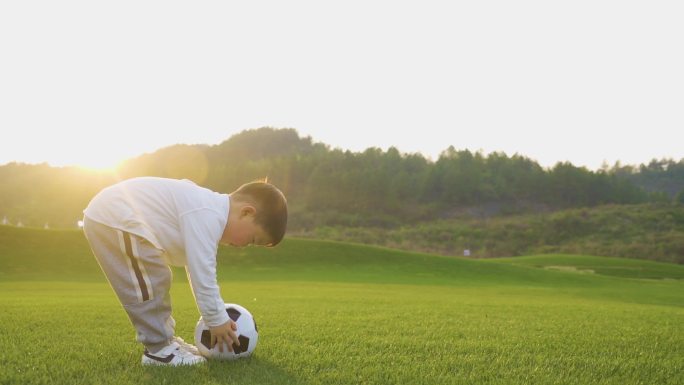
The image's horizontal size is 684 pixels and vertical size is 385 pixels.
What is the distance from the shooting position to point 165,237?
4.09 meters

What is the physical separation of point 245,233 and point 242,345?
873 mm

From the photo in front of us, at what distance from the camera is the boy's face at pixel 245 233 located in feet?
13.2

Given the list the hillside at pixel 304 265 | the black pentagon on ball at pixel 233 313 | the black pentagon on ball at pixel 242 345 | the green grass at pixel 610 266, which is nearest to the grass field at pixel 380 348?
the black pentagon on ball at pixel 242 345

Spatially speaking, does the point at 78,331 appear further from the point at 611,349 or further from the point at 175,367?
the point at 611,349

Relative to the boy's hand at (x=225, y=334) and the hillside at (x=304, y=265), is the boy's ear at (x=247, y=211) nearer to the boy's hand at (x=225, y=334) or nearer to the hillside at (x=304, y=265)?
the boy's hand at (x=225, y=334)

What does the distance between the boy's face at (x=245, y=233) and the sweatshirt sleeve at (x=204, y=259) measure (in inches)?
3.8

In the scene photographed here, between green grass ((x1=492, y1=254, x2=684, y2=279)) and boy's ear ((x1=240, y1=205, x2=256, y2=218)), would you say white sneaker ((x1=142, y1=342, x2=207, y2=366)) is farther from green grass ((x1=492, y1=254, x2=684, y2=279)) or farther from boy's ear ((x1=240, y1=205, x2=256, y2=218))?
green grass ((x1=492, y1=254, x2=684, y2=279))

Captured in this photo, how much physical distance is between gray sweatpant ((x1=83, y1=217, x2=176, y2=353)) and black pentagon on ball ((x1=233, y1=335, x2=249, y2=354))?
19.7 inches

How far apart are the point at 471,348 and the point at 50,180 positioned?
87.9 meters

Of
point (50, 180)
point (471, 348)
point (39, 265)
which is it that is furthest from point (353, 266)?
point (50, 180)

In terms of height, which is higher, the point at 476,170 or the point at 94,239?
the point at 476,170

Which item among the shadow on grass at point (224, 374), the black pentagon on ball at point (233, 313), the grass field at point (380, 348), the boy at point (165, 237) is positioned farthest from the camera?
the black pentagon on ball at point (233, 313)

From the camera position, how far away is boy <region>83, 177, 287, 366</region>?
390 centimetres

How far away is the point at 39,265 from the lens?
24062 mm
